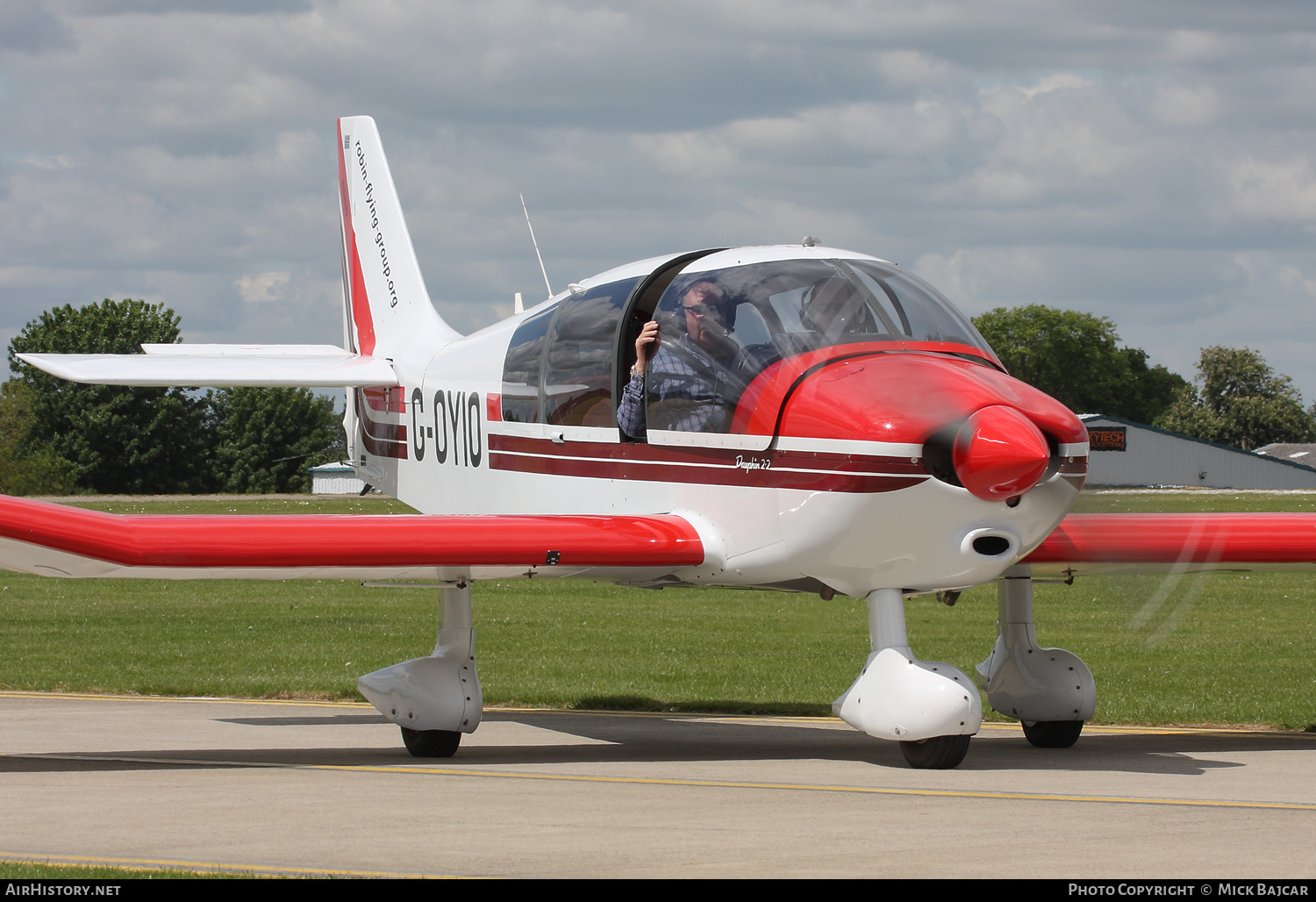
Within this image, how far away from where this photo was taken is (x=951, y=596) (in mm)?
10508

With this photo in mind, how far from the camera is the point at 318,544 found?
984cm

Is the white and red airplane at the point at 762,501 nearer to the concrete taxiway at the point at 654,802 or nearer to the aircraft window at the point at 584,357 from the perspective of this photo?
the aircraft window at the point at 584,357

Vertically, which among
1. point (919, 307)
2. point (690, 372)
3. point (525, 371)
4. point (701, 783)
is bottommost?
point (701, 783)

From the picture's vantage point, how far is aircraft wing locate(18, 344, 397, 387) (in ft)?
43.4

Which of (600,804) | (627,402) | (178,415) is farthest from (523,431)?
(178,415)

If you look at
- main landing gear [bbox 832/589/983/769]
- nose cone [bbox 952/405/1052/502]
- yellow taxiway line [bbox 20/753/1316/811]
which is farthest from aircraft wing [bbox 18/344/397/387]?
nose cone [bbox 952/405/1052/502]

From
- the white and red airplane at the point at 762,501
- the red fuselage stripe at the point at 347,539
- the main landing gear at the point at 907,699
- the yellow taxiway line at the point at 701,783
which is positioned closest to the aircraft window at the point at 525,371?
the white and red airplane at the point at 762,501

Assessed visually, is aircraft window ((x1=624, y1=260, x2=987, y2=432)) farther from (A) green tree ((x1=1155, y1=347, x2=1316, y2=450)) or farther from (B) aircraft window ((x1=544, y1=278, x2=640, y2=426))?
(A) green tree ((x1=1155, y1=347, x2=1316, y2=450))

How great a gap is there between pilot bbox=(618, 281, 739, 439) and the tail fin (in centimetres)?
505

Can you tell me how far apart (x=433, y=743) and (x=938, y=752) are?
11.1ft

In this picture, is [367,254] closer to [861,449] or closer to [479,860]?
[861,449]

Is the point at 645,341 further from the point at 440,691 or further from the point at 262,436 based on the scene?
the point at 262,436

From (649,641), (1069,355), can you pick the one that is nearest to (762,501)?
(649,641)
